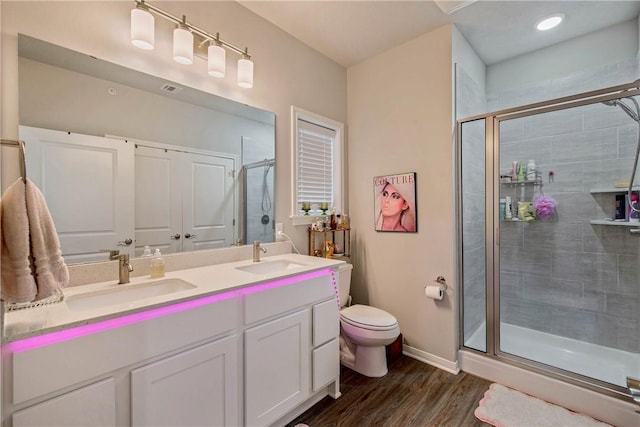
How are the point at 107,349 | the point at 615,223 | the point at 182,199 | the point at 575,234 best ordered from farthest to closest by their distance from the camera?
the point at 575,234, the point at 615,223, the point at 182,199, the point at 107,349

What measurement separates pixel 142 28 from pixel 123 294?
1353 mm

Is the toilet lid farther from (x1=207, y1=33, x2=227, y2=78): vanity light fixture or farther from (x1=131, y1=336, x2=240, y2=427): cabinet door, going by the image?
(x1=207, y1=33, x2=227, y2=78): vanity light fixture

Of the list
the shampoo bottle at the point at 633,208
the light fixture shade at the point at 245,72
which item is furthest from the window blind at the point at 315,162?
the shampoo bottle at the point at 633,208

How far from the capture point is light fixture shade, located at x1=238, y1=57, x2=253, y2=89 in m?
1.95

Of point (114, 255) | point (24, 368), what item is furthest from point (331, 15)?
point (24, 368)

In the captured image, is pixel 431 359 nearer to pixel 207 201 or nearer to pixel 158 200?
pixel 207 201

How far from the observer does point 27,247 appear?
33.6 inches

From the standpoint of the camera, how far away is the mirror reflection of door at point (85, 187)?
130 centimetres

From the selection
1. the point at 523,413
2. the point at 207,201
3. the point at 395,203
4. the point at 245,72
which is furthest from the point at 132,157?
the point at 523,413

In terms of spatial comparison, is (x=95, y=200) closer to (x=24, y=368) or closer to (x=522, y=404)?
(x=24, y=368)

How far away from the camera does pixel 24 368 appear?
0.86 metres

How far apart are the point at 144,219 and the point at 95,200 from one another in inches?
9.5

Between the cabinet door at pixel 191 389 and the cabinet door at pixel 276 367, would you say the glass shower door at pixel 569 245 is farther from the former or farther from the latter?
the cabinet door at pixel 191 389

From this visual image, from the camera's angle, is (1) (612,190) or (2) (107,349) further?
(1) (612,190)
